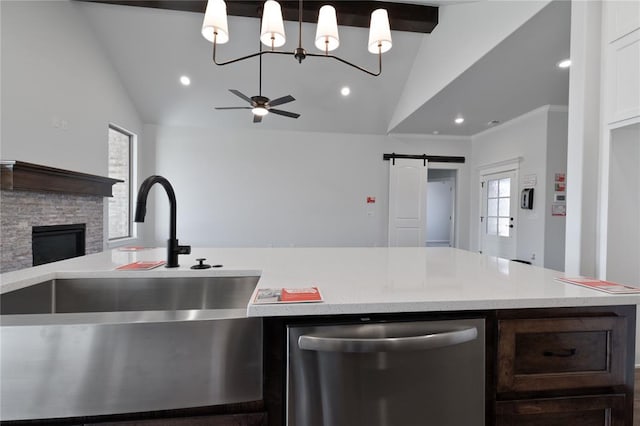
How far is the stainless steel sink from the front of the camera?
71 cm

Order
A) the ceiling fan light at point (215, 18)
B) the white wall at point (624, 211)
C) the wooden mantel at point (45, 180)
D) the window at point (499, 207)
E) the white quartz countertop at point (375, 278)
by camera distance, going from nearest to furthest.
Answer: the white quartz countertop at point (375, 278), the white wall at point (624, 211), the ceiling fan light at point (215, 18), the wooden mantel at point (45, 180), the window at point (499, 207)

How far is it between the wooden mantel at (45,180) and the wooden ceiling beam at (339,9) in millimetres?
2194

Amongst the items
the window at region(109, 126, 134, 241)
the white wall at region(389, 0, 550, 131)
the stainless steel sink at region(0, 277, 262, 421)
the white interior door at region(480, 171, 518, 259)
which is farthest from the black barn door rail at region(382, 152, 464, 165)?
the stainless steel sink at region(0, 277, 262, 421)

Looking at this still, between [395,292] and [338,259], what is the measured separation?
657mm

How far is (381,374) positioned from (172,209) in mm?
972

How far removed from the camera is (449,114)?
485 centimetres

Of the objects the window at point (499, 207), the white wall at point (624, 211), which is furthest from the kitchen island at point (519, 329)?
the window at point (499, 207)

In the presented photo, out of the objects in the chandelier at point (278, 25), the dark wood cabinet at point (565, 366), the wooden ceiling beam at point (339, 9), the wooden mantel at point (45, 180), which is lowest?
the dark wood cabinet at point (565, 366)

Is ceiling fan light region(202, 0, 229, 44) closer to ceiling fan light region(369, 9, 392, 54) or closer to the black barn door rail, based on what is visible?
ceiling fan light region(369, 9, 392, 54)

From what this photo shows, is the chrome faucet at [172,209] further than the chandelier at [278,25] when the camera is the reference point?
No

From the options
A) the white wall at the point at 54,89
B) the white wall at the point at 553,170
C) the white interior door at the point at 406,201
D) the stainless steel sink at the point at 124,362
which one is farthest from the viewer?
the white interior door at the point at 406,201

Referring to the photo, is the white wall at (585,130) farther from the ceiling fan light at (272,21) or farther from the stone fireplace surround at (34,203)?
the stone fireplace surround at (34,203)

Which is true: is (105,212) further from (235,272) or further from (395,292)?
(395,292)

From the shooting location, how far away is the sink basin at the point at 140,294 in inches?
45.4
